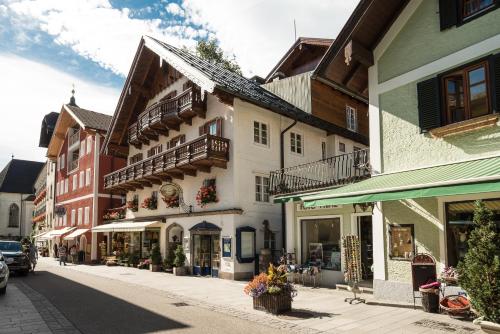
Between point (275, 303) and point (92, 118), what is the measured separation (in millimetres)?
31901

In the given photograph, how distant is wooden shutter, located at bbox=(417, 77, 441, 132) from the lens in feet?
38.1

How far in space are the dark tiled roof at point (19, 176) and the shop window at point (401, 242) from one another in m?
76.1

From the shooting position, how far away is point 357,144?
1067 inches

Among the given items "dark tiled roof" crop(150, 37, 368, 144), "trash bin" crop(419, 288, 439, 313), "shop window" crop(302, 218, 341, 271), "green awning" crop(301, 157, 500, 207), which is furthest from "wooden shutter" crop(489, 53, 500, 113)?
"dark tiled roof" crop(150, 37, 368, 144)

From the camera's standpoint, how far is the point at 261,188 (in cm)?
2161

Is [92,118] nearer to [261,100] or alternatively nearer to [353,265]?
[261,100]

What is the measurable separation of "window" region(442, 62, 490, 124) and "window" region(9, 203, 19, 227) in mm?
75181

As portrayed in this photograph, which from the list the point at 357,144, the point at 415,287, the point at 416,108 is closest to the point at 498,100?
the point at 416,108

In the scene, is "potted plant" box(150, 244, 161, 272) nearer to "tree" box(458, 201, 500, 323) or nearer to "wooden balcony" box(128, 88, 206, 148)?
"wooden balcony" box(128, 88, 206, 148)

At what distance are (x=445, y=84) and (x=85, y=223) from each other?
31.3m

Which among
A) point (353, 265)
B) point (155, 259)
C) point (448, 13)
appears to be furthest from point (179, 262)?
point (448, 13)

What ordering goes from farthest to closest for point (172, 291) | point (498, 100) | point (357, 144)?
1. point (357, 144)
2. point (172, 291)
3. point (498, 100)

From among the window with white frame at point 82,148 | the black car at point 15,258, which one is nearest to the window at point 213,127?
the black car at point 15,258

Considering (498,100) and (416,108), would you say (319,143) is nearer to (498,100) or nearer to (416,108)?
(416,108)
